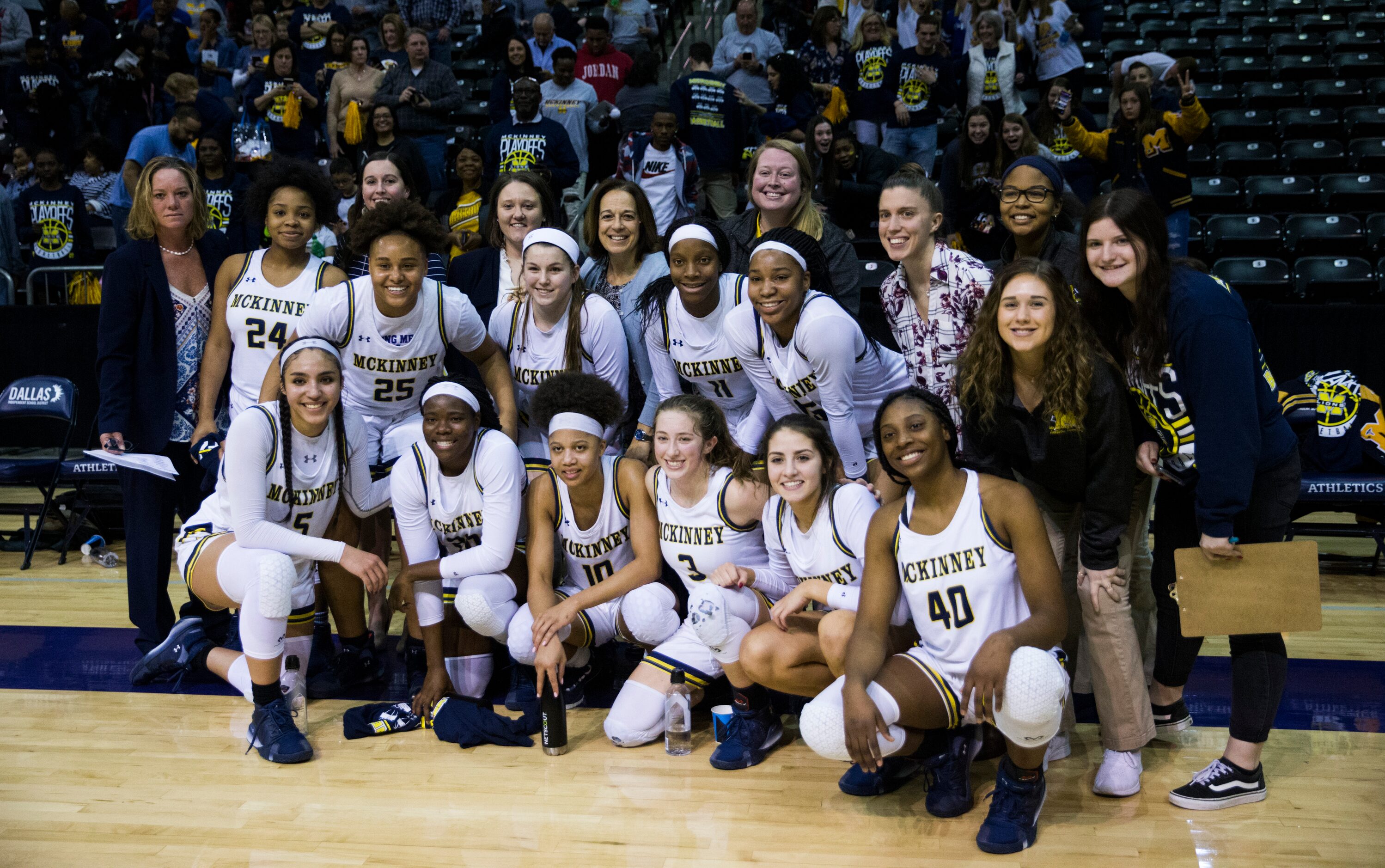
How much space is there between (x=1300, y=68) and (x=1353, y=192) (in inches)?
83.7

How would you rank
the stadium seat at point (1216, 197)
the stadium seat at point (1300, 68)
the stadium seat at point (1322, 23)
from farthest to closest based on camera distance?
the stadium seat at point (1322, 23), the stadium seat at point (1300, 68), the stadium seat at point (1216, 197)

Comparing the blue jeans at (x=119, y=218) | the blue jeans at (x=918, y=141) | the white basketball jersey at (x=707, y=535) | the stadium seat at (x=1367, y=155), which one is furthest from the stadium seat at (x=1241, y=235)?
the blue jeans at (x=119, y=218)

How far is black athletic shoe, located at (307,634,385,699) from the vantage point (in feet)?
12.6

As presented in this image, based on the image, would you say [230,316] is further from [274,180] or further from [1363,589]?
[1363,589]

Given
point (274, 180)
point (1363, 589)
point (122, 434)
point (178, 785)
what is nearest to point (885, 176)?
point (1363, 589)

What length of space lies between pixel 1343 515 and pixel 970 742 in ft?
15.5

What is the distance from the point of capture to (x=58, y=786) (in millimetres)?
3092

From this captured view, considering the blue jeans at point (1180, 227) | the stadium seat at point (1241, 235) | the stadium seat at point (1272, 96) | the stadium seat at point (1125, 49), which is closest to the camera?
the blue jeans at point (1180, 227)

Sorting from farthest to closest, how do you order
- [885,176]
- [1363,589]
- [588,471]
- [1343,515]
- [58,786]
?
[885,176] → [1343,515] → [1363,589] → [588,471] → [58,786]

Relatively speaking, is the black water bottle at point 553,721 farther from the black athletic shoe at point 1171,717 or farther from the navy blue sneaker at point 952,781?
the black athletic shoe at point 1171,717

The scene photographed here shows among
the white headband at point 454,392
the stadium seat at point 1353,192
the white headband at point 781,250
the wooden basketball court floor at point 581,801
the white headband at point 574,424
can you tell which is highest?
the stadium seat at point 1353,192

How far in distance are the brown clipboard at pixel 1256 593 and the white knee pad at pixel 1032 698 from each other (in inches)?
16.4

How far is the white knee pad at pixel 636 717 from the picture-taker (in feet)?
10.9

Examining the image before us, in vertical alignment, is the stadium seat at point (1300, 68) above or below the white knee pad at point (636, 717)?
above
